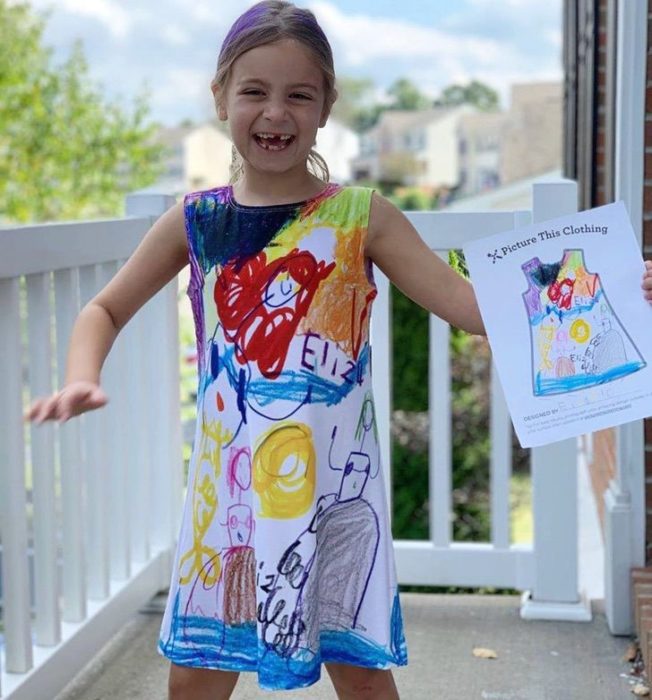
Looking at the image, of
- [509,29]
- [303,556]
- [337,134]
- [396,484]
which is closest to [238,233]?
[303,556]

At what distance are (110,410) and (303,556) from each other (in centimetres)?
135

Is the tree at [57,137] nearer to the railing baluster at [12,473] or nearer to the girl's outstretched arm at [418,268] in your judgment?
the railing baluster at [12,473]

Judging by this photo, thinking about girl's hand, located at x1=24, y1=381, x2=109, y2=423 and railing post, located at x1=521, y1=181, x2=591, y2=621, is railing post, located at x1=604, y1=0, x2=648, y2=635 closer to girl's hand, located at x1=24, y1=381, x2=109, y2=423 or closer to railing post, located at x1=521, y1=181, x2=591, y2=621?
railing post, located at x1=521, y1=181, x2=591, y2=621

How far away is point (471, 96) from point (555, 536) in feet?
142

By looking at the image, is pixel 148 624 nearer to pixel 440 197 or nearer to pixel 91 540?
pixel 91 540

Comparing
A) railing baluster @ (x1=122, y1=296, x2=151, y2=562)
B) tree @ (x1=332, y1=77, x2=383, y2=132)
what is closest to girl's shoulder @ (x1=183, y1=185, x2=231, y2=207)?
railing baluster @ (x1=122, y1=296, x2=151, y2=562)

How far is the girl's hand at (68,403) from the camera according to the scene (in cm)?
162

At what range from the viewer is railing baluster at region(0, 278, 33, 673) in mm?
2430

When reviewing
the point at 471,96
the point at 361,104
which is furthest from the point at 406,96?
the point at 471,96

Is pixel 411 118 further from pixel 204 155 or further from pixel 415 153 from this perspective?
pixel 204 155

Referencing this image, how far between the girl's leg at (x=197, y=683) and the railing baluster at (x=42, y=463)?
0.69m

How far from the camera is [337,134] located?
16.9m

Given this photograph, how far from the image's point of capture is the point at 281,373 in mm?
1905

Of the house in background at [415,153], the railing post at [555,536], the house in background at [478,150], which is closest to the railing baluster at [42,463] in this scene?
the railing post at [555,536]
